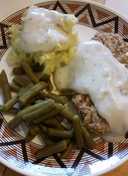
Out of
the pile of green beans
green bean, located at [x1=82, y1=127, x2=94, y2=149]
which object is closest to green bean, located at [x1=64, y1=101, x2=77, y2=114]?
the pile of green beans

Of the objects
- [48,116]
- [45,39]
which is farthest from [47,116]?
[45,39]

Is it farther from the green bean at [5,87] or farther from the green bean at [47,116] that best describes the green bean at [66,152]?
the green bean at [5,87]

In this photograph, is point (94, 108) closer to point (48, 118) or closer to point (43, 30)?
point (48, 118)

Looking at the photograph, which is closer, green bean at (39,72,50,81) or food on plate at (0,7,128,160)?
food on plate at (0,7,128,160)

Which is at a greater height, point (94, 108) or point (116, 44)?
point (116, 44)

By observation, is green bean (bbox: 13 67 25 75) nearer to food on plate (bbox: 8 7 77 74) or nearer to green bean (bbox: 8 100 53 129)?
food on plate (bbox: 8 7 77 74)

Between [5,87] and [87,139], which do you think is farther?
[5,87]
